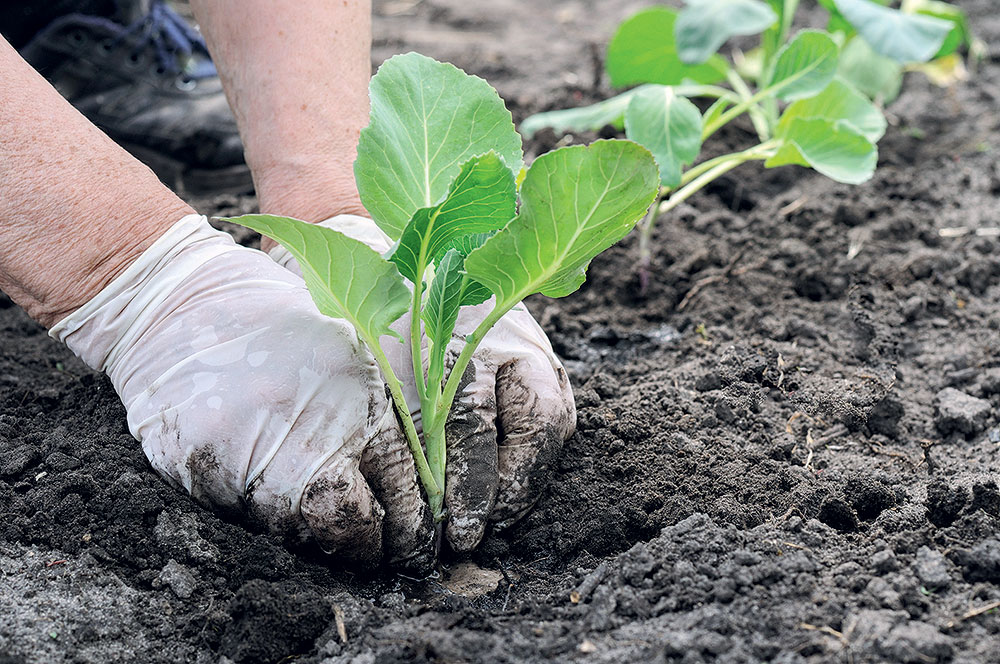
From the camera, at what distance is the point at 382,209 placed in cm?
120

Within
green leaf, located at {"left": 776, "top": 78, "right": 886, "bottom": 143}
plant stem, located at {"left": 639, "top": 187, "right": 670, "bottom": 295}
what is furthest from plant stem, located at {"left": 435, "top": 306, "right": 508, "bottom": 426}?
green leaf, located at {"left": 776, "top": 78, "right": 886, "bottom": 143}

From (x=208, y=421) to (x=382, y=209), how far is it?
366 millimetres

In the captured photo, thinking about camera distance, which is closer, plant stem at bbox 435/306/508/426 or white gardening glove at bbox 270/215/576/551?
plant stem at bbox 435/306/508/426

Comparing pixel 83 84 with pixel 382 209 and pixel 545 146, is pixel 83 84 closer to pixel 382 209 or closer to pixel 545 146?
pixel 545 146

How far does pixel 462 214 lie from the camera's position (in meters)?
1.09

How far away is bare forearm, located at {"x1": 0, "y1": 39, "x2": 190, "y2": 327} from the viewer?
134 centimetres

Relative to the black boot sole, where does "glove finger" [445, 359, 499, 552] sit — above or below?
above

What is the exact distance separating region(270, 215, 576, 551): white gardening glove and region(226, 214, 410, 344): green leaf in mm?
201

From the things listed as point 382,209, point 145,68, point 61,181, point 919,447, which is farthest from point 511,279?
point 145,68

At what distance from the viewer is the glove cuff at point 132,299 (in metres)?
1.34

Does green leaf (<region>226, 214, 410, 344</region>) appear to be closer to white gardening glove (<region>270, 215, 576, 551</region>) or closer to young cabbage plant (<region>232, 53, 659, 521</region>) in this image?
young cabbage plant (<region>232, 53, 659, 521</region>)

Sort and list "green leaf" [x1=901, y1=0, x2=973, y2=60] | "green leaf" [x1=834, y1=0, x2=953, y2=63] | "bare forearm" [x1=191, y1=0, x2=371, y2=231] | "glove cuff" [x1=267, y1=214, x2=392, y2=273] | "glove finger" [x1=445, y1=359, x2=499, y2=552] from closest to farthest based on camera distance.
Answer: "glove finger" [x1=445, y1=359, x2=499, y2=552]
"glove cuff" [x1=267, y1=214, x2=392, y2=273]
"bare forearm" [x1=191, y1=0, x2=371, y2=231]
"green leaf" [x1=834, y1=0, x2=953, y2=63]
"green leaf" [x1=901, y1=0, x2=973, y2=60]

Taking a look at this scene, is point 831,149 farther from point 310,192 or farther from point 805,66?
point 310,192

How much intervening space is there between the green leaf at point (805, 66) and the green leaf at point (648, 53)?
1.22ft
